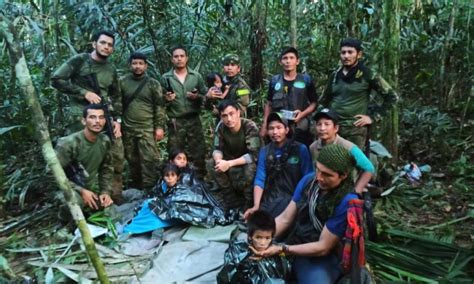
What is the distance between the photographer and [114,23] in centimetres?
645

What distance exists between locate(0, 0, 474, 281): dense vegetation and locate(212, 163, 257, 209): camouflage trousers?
4.66 ft

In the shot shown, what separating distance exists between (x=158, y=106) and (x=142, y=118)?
25cm

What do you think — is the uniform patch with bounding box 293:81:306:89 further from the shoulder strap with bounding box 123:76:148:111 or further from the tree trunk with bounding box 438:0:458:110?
the tree trunk with bounding box 438:0:458:110

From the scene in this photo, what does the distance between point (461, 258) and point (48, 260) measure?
3.53 m

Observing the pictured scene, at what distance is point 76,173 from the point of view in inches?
193

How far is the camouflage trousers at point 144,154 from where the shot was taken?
231 inches

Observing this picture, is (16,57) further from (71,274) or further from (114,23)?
(114,23)

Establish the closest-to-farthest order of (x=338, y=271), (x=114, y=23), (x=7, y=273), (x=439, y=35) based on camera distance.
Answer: (x=338, y=271) < (x=7, y=273) < (x=114, y=23) < (x=439, y=35)

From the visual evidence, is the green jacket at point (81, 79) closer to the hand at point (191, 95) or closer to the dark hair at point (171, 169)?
the hand at point (191, 95)

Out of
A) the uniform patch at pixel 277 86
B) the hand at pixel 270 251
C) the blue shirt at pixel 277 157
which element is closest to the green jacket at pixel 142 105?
the uniform patch at pixel 277 86

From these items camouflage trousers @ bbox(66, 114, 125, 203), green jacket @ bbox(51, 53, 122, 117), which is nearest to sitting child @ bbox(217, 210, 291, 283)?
camouflage trousers @ bbox(66, 114, 125, 203)

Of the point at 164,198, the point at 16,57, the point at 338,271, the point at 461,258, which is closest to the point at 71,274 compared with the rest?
the point at 164,198

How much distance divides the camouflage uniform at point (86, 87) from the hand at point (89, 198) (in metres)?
0.62

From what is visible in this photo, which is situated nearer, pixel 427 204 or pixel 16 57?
pixel 16 57
